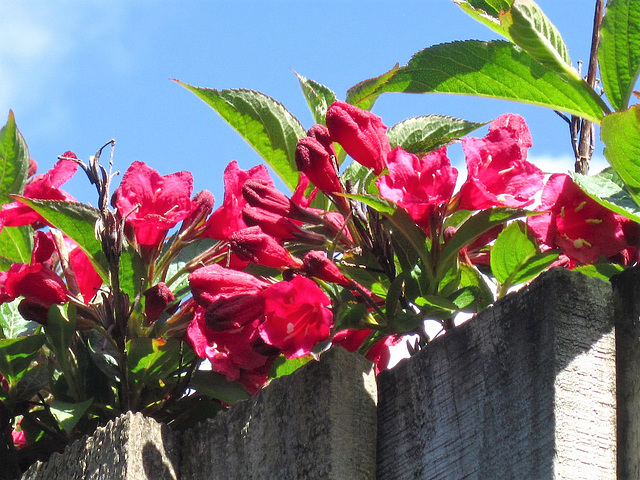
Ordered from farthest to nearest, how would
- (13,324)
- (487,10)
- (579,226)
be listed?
1. (13,324)
2. (487,10)
3. (579,226)

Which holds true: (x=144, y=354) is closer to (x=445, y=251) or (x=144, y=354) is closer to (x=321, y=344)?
(x=321, y=344)

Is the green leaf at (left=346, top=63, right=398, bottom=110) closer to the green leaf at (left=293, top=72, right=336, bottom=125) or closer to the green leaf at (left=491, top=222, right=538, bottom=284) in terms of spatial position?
the green leaf at (left=293, top=72, right=336, bottom=125)

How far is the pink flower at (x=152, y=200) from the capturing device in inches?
63.9

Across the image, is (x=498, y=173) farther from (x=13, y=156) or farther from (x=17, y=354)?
(x=13, y=156)

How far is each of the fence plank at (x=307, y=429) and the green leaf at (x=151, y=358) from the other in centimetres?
19

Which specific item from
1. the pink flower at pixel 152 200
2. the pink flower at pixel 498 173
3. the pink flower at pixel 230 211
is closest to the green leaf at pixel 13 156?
the pink flower at pixel 152 200

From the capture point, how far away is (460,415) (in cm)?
120

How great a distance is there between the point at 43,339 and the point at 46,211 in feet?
0.78

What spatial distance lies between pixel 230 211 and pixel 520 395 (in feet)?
2.45

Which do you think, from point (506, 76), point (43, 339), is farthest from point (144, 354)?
point (506, 76)

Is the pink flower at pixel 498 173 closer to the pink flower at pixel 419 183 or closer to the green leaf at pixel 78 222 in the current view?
the pink flower at pixel 419 183

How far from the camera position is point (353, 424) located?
131 cm

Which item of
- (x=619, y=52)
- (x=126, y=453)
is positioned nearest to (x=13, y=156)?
(x=126, y=453)

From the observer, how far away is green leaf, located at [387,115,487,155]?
61.4 inches
